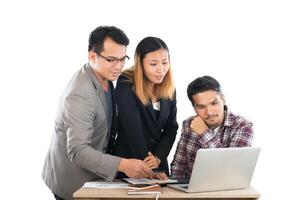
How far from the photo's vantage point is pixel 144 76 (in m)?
2.71

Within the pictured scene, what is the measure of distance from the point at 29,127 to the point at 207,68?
1.25 meters

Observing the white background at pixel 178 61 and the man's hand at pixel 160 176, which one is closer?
the man's hand at pixel 160 176

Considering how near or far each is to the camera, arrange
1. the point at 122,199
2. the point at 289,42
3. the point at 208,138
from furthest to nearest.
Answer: the point at 289,42 < the point at 208,138 < the point at 122,199

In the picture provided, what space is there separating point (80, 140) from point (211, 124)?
2.35ft

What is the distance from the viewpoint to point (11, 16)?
139 inches

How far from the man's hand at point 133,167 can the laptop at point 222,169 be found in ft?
0.58

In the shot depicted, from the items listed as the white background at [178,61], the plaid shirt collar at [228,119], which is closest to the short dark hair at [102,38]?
the plaid shirt collar at [228,119]

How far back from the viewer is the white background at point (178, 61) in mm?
3488

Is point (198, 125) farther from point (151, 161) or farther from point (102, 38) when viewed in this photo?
point (102, 38)

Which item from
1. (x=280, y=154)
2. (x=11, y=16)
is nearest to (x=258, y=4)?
(x=280, y=154)

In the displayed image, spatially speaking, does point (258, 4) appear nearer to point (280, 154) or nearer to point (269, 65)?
point (269, 65)

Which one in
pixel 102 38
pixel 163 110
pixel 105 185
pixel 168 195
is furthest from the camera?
pixel 163 110

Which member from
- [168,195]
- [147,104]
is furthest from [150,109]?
[168,195]

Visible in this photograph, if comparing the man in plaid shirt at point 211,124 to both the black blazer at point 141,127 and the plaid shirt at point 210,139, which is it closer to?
the plaid shirt at point 210,139
